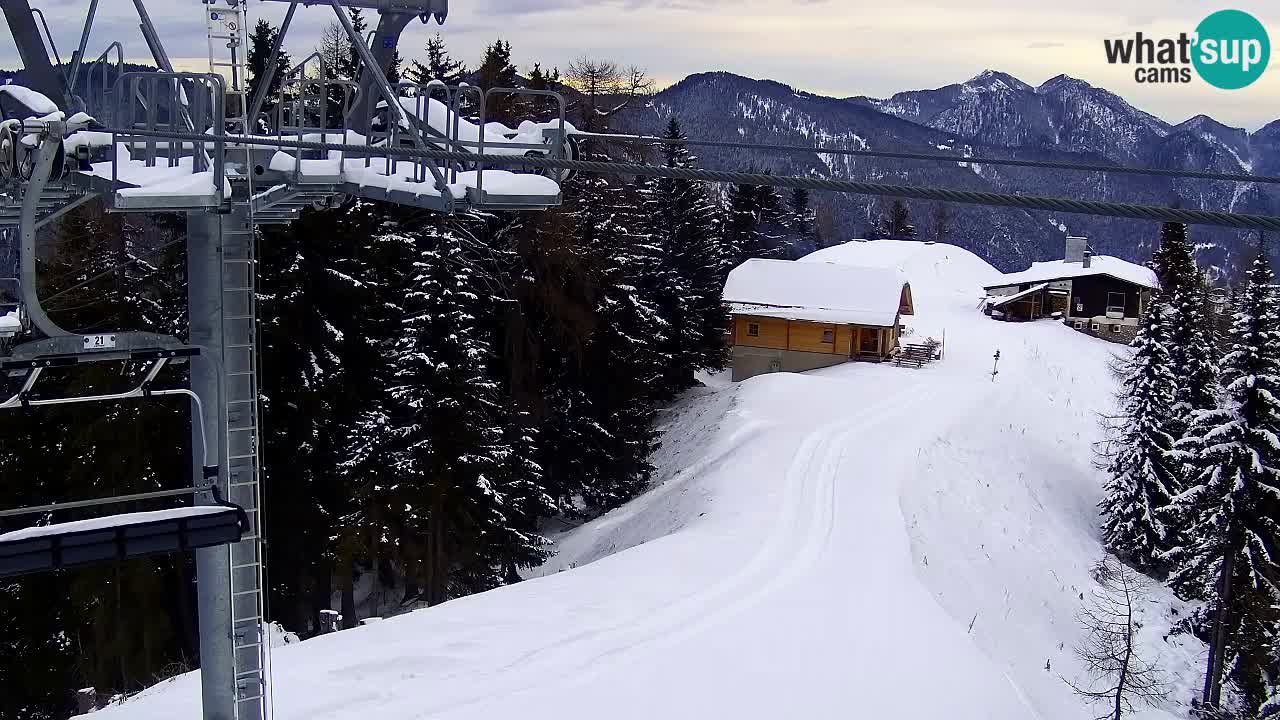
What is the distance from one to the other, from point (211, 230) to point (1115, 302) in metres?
68.6

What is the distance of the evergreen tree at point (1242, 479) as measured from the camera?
89.7 ft

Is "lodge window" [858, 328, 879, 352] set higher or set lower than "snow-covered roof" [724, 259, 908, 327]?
lower

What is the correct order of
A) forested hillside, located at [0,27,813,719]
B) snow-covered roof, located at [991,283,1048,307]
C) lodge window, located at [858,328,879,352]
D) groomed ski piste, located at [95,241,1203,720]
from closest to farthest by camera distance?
groomed ski piste, located at [95,241,1203,720]
forested hillside, located at [0,27,813,719]
lodge window, located at [858,328,879,352]
snow-covered roof, located at [991,283,1048,307]

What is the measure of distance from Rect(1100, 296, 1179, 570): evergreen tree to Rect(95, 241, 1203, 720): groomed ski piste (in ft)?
3.71

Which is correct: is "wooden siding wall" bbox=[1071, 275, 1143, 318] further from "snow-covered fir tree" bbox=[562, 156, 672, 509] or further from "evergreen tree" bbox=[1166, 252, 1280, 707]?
"evergreen tree" bbox=[1166, 252, 1280, 707]

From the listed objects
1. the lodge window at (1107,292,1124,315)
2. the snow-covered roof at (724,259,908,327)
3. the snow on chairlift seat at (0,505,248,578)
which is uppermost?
the snow on chairlift seat at (0,505,248,578)

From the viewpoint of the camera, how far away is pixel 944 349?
5700 centimetres

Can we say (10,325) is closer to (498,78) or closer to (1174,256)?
(498,78)

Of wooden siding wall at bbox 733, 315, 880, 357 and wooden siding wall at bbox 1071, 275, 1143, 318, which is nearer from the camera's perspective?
wooden siding wall at bbox 733, 315, 880, 357

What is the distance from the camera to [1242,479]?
28.3 m

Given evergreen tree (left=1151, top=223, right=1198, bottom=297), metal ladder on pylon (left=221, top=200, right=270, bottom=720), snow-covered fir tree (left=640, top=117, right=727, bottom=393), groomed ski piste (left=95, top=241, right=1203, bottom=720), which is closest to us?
metal ladder on pylon (left=221, top=200, right=270, bottom=720)

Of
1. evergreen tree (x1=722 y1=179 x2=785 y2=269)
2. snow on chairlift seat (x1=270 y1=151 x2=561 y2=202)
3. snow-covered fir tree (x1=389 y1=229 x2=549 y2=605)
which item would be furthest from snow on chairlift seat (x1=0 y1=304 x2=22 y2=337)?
evergreen tree (x1=722 y1=179 x2=785 y2=269)

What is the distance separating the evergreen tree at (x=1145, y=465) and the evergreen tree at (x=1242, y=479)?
243 inches

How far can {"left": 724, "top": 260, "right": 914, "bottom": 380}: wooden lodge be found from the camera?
5275 cm
